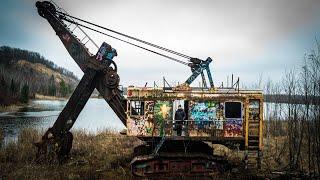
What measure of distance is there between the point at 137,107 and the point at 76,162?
399 cm

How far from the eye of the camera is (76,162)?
1819 cm

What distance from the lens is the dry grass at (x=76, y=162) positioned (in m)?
15.7

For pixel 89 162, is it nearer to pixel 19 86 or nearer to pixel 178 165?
pixel 178 165

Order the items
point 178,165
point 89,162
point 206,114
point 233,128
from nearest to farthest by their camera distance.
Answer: point 178,165, point 233,128, point 206,114, point 89,162

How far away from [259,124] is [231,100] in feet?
5.01

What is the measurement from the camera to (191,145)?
17.9 metres

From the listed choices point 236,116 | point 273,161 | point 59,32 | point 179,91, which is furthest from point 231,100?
point 59,32

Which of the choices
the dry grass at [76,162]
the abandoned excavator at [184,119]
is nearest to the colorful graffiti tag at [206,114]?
the abandoned excavator at [184,119]

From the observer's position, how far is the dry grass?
617 inches

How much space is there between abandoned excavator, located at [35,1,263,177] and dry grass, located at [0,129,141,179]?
95 centimetres

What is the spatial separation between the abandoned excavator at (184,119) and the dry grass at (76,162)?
949 mm

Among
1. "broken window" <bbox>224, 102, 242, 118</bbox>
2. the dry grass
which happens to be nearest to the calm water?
the dry grass

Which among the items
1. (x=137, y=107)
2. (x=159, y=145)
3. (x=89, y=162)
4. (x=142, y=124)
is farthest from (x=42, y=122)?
(x=159, y=145)

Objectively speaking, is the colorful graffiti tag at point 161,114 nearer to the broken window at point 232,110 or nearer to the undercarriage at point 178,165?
the undercarriage at point 178,165
